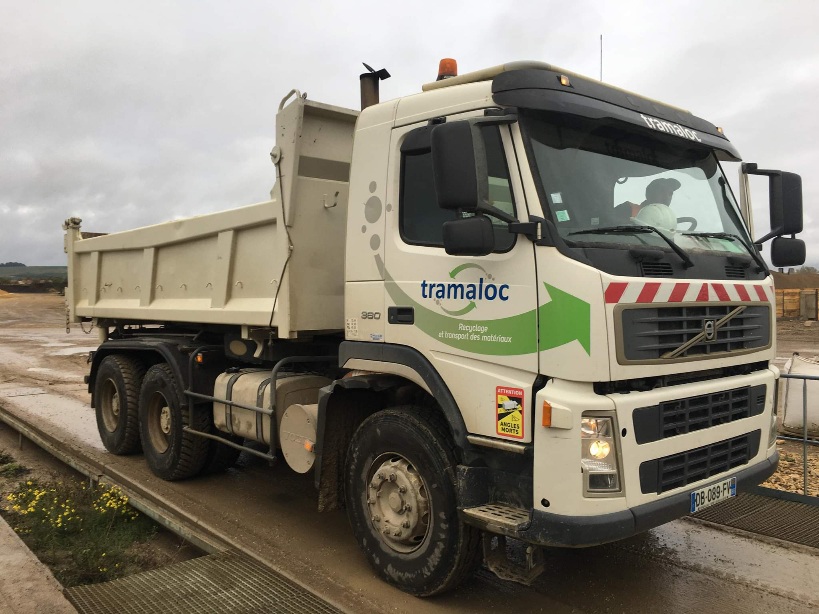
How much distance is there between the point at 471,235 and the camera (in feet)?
10.3

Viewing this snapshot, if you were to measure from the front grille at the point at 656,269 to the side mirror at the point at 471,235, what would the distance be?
0.74 m

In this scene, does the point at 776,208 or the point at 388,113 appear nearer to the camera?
the point at 388,113

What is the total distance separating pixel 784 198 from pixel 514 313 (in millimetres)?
2325

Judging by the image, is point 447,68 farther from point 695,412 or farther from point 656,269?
point 695,412

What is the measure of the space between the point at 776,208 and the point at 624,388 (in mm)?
2085

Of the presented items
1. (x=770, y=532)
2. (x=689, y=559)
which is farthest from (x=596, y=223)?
(x=770, y=532)

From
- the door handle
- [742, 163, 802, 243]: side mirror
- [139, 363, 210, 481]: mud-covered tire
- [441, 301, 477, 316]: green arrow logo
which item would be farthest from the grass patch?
[742, 163, 802, 243]: side mirror

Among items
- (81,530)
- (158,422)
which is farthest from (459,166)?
(158,422)

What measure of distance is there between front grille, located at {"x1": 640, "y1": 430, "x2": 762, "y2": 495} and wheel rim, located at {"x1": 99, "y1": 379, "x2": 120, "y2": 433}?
18.9ft

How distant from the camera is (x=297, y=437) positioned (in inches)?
177

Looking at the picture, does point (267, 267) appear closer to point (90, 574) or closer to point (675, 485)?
point (90, 574)

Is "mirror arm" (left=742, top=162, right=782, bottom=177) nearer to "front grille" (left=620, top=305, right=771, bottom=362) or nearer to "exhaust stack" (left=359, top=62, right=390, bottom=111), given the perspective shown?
"front grille" (left=620, top=305, right=771, bottom=362)

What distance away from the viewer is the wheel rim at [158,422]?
20.3 ft

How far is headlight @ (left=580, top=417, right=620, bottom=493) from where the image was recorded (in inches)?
118
